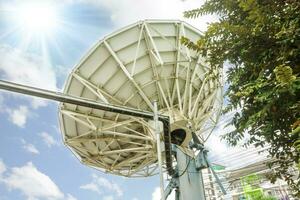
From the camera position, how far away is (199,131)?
1955 centimetres

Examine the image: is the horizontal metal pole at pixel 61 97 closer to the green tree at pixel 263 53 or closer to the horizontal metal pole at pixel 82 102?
the horizontal metal pole at pixel 82 102

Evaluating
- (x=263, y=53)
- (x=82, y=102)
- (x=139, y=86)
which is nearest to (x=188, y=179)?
(x=139, y=86)

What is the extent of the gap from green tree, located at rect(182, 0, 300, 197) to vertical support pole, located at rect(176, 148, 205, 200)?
9112mm

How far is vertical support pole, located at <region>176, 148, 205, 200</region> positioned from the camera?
616 inches

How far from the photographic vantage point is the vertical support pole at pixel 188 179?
15636mm

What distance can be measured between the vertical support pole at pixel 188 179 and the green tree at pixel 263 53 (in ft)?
29.9

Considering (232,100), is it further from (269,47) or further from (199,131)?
(199,131)

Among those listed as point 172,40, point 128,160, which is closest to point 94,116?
point 128,160

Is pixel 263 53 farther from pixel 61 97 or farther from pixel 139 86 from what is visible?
pixel 139 86

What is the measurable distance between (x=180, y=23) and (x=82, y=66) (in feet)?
19.3

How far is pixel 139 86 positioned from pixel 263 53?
39.3 feet

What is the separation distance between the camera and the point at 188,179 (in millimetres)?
15953

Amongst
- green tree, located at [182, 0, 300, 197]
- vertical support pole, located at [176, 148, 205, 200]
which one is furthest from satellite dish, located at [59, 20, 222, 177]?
green tree, located at [182, 0, 300, 197]

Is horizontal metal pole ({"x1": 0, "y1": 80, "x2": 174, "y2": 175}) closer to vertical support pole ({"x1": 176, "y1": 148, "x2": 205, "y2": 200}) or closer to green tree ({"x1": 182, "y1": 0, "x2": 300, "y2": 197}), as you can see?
vertical support pole ({"x1": 176, "y1": 148, "x2": 205, "y2": 200})
